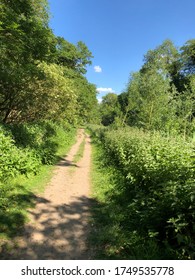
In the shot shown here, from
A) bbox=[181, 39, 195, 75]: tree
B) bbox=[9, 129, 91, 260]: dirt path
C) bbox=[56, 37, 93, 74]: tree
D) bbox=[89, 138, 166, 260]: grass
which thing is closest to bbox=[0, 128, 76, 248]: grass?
bbox=[9, 129, 91, 260]: dirt path

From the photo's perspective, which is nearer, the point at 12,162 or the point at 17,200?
the point at 17,200

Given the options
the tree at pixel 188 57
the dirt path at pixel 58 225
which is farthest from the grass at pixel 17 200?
the tree at pixel 188 57

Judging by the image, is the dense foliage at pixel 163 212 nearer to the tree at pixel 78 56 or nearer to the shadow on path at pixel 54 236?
the shadow on path at pixel 54 236

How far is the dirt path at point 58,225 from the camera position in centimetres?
482

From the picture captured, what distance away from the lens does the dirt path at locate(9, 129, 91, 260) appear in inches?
190

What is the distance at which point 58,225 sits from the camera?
19.7ft

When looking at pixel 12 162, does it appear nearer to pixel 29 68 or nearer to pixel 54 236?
pixel 54 236

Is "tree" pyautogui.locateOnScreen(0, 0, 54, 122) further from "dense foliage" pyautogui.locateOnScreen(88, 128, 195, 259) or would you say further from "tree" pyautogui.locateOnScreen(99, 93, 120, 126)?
"tree" pyautogui.locateOnScreen(99, 93, 120, 126)

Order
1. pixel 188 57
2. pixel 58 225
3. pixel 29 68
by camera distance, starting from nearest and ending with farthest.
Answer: pixel 58 225 → pixel 29 68 → pixel 188 57

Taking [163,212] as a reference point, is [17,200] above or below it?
below

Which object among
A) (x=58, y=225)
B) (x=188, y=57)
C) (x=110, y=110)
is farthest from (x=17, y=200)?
(x=188, y=57)
